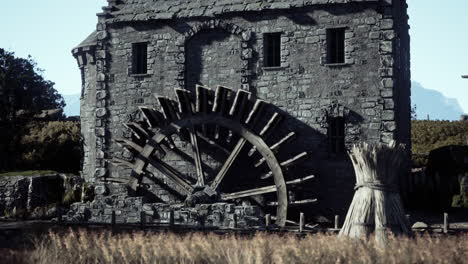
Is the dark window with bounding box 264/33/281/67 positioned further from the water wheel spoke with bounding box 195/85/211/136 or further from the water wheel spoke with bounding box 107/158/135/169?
the water wheel spoke with bounding box 107/158/135/169

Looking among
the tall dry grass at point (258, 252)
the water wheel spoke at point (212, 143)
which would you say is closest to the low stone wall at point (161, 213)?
the water wheel spoke at point (212, 143)

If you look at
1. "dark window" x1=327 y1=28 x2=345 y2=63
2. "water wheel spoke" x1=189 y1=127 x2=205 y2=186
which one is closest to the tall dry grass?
"water wheel spoke" x1=189 y1=127 x2=205 y2=186

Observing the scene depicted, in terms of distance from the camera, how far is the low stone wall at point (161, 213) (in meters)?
18.5

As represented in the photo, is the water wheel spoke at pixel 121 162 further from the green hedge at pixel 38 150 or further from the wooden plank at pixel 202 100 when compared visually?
the green hedge at pixel 38 150

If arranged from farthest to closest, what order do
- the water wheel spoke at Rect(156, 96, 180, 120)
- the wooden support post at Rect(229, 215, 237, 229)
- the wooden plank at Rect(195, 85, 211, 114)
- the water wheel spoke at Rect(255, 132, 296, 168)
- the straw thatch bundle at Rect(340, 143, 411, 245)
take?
the water wheel spoke at Rect(156, 96, 180, 120) < the wooden plank at Rect(195, 85, 211, 114) < the water wheel spoke at Rect(255, 132, 296, 168) < the wooden support post at Rect(229, 215, 237, 229) < the straw thatch bundle at Rect(340, 143, 411, 245)

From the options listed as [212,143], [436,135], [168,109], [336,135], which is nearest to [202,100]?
[168,109]

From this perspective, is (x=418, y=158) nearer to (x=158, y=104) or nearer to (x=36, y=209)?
(x=158, y=104)

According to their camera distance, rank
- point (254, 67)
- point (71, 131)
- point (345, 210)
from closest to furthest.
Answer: point (345, 210) → point (254, 67) → point (71, 131)

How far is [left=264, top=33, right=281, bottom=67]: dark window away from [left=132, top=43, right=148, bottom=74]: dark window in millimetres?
4057

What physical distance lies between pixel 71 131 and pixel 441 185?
17357 mm

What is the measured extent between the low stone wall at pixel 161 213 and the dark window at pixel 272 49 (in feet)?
15.5

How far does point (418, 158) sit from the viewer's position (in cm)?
2938

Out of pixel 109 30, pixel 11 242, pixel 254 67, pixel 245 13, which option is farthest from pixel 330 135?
pixel 11 242

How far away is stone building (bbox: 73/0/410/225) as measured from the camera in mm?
19797
